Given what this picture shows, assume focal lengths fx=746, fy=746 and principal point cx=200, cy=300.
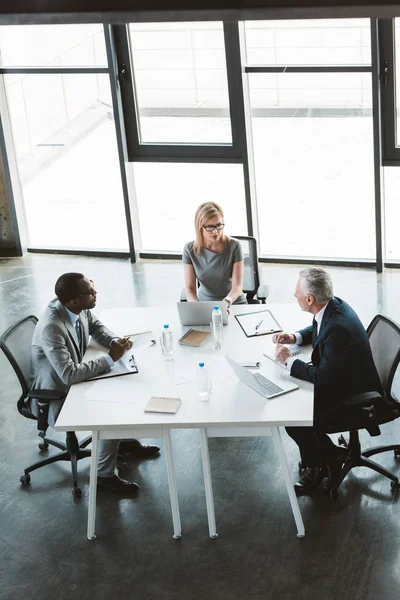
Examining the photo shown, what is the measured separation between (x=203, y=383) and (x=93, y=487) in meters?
0.87

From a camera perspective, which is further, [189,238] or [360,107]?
[189,238]

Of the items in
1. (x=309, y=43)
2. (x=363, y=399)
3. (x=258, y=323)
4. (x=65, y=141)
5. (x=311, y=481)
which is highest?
(x=309, y=43)

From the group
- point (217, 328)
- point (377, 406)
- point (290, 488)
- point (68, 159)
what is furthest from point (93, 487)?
point (68, 159)

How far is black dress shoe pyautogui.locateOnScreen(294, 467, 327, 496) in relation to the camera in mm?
4535

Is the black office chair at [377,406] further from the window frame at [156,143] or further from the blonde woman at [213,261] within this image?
the window frame at [156,143]

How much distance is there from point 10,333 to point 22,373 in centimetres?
26

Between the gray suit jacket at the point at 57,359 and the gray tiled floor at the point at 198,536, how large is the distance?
0.64 metres

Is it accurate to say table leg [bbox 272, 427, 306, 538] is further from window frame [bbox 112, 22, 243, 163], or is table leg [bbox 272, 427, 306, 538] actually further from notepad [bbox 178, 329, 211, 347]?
window frame [bbox 112, 22, 243, 163]

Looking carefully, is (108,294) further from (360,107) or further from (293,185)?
(360,107)

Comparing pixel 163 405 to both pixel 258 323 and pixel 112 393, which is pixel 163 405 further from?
pixel 258 323

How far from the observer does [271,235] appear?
8.39 metres

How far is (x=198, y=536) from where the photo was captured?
431cm

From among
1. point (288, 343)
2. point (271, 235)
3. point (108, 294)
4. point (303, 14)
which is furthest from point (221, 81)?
point (303, 14)

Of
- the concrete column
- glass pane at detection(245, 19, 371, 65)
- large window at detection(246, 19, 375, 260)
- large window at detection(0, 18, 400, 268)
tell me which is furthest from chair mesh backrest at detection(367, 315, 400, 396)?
the concrete column
